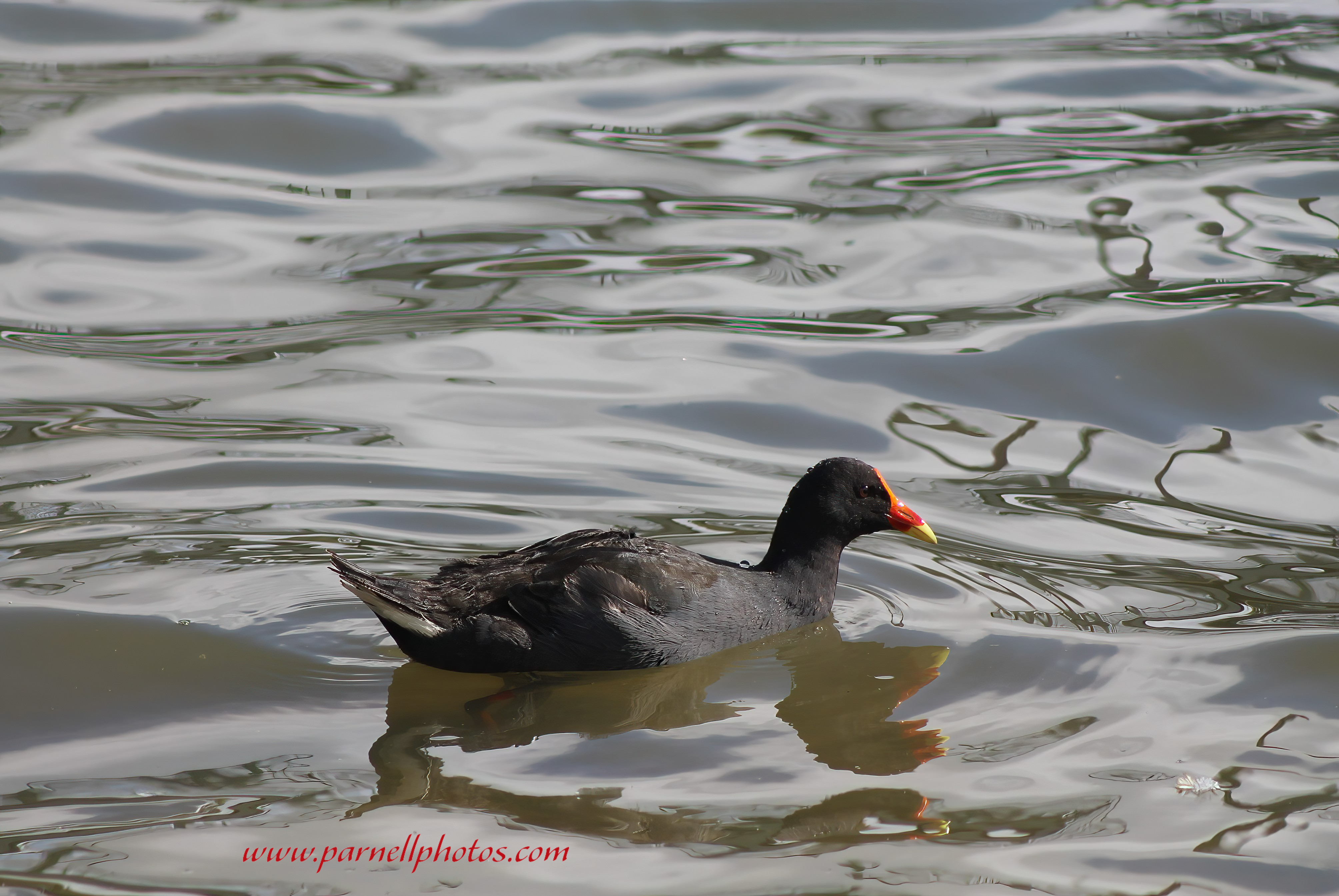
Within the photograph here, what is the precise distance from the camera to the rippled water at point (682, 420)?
15.1ft

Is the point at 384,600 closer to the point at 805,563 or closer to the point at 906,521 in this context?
the point at 805,563

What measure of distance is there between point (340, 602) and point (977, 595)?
8.93 ft

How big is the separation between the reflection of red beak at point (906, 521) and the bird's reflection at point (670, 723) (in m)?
0.57

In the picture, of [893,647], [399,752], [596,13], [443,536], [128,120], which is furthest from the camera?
[596,13]

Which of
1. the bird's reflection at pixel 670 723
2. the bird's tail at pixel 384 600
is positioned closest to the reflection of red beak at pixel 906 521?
the bird's reflection at pixel 670 723

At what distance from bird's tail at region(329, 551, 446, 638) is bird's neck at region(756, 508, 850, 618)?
1563 millimetres

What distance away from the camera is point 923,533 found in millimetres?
6375

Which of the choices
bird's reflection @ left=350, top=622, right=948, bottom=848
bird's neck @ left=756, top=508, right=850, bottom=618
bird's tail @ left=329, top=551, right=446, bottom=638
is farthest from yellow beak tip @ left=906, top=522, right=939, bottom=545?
bird's tail @ left=329, top=551, right=446, bottom=638

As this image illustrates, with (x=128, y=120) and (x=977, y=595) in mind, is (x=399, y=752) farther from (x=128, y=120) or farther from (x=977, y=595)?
(x=128, y=120)

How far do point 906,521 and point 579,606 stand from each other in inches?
65.7

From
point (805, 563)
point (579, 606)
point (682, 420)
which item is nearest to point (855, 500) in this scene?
point (805, 563)

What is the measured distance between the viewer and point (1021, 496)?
7.17 metres

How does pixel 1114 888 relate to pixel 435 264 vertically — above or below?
below

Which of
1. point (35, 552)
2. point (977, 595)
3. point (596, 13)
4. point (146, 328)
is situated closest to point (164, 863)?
point (35, 552)
